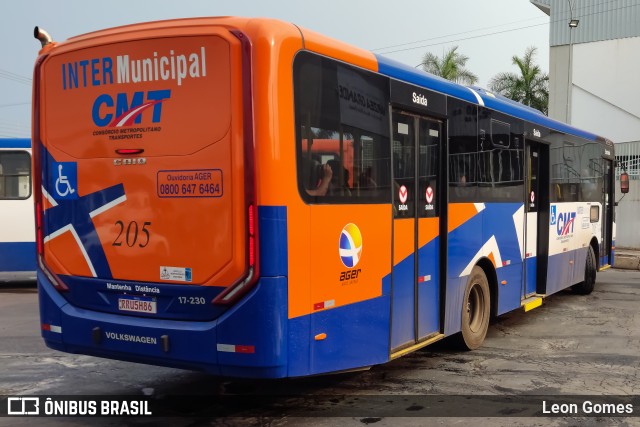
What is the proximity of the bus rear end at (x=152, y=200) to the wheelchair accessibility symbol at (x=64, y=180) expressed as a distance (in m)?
0.01

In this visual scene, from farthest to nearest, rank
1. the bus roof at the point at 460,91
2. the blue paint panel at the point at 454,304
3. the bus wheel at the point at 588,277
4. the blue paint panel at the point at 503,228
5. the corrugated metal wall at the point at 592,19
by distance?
the corrugated metal wall at the point at 592,19, the bus wheel at the point at 588,277, the blue paint panel at the point at 503,228, the blue paint panel at the point at 454,304, the bus roof at the point at 460,91

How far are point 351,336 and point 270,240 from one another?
1271mm

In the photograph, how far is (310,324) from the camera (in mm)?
5078

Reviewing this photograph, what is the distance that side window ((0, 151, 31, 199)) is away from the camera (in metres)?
14.3

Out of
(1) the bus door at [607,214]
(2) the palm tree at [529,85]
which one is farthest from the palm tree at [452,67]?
(1) the bus door at [607,214]

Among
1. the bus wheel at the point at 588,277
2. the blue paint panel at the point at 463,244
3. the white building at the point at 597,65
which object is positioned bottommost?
the bus wheel at the point at 588,277

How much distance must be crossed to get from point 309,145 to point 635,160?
21306 mm

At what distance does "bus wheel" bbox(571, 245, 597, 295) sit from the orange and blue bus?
717 centimetres

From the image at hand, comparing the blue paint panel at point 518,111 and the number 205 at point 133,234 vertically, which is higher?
the blue paint panel at point 518,111

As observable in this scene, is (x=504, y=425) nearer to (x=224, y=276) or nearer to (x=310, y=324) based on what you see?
(x=310, y=324)

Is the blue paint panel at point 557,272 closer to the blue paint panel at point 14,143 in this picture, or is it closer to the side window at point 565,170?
the side window at point 565,170

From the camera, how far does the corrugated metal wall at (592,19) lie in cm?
2800

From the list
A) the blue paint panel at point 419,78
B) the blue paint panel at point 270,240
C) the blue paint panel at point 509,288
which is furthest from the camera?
the blue paint panel at point 509,288

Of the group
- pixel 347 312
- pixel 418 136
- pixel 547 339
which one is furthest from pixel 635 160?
pixel 347 312
